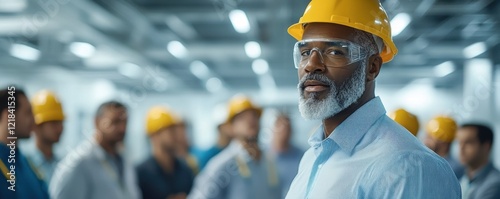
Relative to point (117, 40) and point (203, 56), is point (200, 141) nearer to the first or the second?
point (203, 56)

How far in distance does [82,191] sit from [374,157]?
2.70m

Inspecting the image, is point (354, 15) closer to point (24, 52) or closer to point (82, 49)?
point (24, 52)

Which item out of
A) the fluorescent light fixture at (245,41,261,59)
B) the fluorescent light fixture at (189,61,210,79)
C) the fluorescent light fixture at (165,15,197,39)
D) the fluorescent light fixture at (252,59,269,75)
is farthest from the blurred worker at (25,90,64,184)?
the fluorescent light fixture at (189,61,210,79)

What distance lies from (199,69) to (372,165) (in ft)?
43.3

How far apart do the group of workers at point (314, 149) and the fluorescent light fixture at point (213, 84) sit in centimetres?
996

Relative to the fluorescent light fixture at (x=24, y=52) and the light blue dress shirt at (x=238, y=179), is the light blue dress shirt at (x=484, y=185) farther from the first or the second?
the fluorescent light fixture at (x=24, y=52)

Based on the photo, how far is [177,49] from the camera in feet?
38.0

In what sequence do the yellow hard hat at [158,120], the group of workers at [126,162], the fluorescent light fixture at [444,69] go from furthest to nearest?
the fluorescent light fixture at [444,69] → the yellow hard hat at [158,120] → the group of workers at [126,162]

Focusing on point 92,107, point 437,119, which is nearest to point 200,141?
point 92,107

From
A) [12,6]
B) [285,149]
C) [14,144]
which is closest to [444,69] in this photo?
[285,149]

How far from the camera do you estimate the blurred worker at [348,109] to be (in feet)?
5.07

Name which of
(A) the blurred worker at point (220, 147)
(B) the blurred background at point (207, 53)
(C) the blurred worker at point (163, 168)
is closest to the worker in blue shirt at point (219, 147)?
(A) the blurred worker at point (220, 147)

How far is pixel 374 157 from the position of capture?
1569 mm

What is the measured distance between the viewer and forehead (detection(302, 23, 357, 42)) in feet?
5.81
